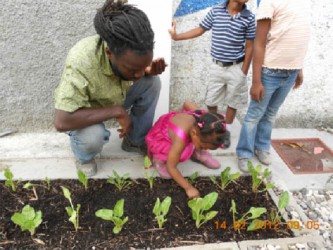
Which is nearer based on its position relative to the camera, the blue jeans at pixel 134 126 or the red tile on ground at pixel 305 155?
the blue jeans at pixel 134 126

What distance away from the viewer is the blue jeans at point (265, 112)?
2.48m

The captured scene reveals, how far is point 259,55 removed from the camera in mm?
2344

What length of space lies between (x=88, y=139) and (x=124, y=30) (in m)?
0.89

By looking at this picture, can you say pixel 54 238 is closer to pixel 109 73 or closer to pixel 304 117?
pixel 109 73

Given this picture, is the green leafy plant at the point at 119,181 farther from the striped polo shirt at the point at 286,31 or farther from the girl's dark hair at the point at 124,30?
the striped polo shirt at the point at 286,31

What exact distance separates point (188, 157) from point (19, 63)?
166 cm

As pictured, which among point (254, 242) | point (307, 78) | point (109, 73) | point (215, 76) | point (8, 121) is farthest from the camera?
point (307, 78)

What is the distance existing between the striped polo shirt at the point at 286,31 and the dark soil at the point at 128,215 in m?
0.97

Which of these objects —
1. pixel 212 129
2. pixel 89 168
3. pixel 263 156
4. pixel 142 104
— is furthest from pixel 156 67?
pixel 263 156

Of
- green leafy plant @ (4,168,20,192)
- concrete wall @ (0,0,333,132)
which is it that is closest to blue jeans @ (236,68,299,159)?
concrete wall @ (0,0,333,132)

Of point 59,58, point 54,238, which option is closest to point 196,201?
point 54,238

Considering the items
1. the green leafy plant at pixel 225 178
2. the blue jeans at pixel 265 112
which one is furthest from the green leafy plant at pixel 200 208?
the blue jeans at pixel 265 112

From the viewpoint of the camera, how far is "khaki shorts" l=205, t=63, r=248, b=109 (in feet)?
9.17

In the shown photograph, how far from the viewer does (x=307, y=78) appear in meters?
3.41
